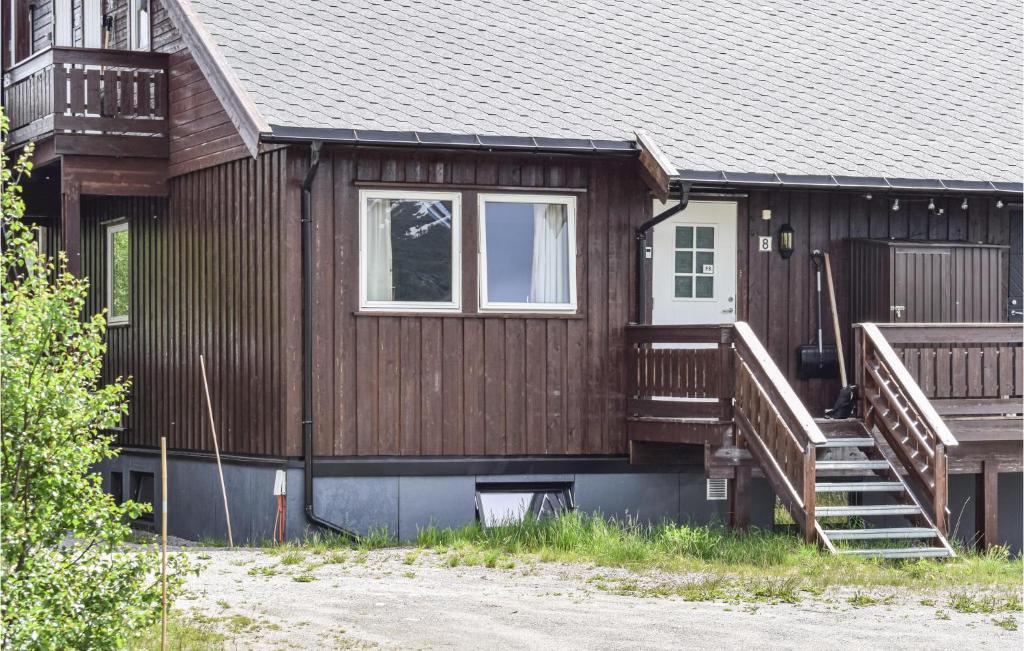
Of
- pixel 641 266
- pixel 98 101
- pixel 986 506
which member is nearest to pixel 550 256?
pixel 641 266

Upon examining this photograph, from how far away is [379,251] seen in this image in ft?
53.1

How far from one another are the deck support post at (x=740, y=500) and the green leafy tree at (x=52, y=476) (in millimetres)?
7788

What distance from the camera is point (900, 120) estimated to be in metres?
19.0

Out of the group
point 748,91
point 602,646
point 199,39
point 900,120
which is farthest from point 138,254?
point 602,646

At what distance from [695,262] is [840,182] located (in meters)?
1.74

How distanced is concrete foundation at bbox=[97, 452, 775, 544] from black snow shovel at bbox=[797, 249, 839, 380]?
52.2 inches

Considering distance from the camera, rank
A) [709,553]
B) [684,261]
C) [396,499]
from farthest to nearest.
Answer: [684,261] < [396,499] < [709,553]

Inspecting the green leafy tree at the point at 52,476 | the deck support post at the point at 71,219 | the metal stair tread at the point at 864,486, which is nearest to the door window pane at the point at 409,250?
the deck support post at the point at 71,219

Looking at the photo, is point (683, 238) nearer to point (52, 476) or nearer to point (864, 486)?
point (864, 486)

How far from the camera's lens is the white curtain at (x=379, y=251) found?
636 inches

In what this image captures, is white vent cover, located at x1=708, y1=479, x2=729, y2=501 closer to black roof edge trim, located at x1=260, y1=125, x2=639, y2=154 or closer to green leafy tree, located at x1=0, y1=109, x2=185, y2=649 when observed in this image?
black roof edge trim, located at x1=260, y1=125, x2=639, y2=154

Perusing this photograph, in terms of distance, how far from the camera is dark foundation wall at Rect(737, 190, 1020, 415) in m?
17.7

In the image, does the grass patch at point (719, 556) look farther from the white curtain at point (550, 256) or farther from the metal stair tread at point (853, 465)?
the white curtain at point (550, 256)

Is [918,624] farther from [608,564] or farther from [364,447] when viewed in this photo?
[364,447]
